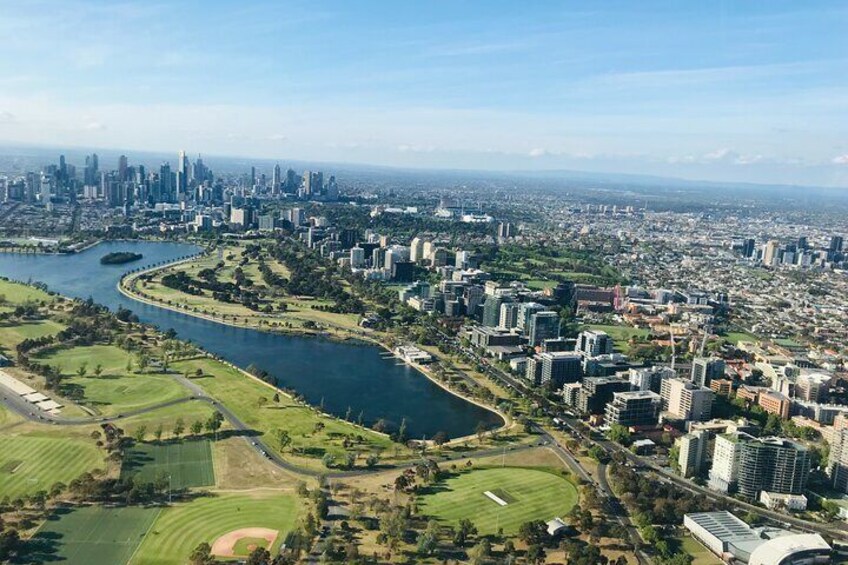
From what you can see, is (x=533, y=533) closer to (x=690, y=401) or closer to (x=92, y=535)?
(x=92, y=535)

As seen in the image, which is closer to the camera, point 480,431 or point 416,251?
point 480,431

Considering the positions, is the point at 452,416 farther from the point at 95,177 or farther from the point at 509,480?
the point at 95,177

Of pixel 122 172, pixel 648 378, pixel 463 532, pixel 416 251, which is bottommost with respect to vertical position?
pixel 463 532

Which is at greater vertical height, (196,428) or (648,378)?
(648,378)

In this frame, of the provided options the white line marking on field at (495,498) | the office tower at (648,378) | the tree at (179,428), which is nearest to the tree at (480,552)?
the white line marking on field at (495,498)

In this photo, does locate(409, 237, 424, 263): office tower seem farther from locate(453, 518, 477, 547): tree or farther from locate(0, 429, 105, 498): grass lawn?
locate(453, 518, 477, 547): tree

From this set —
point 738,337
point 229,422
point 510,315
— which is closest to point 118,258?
point 510,315

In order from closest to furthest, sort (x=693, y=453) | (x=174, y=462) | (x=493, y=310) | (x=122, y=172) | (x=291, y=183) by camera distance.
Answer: (x=174, y=462) → (x=693, y=453) → (x=493, y=310) → (x=122, y=172) → (x=291, y=183)

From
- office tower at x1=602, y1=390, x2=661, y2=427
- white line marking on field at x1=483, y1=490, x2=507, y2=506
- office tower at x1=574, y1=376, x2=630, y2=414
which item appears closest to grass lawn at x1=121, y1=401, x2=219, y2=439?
white line marking on field at x1=483, y1=490, x2=507, y2=506

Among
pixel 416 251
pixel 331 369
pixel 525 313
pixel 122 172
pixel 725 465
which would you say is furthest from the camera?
pixel 122 172
